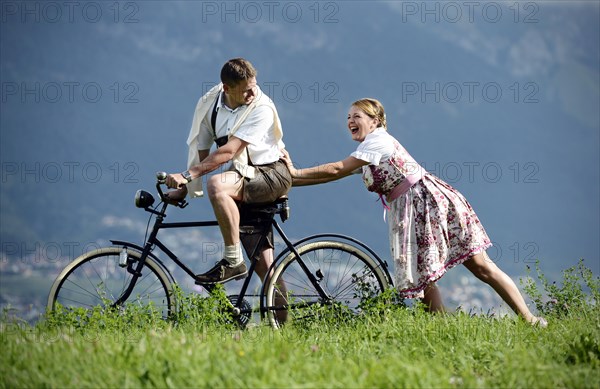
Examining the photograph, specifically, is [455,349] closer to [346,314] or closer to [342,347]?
[342,347]

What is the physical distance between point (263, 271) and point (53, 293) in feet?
5.93

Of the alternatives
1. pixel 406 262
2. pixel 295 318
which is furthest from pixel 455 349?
pixel 295 318

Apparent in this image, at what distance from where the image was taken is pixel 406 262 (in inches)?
247

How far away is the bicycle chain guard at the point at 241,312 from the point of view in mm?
6312

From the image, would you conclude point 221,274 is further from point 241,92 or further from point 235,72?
point 235,72

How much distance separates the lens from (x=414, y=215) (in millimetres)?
6336

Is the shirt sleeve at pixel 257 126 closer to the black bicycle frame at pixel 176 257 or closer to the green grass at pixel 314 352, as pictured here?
the black bicycle frame at pixel 176 257

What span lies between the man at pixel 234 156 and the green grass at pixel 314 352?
0.64 m

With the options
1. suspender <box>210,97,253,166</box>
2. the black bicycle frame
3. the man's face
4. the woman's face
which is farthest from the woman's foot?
the man's face

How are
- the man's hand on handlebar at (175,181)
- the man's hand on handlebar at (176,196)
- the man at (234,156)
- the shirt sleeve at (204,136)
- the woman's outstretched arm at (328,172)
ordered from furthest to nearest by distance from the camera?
the shirt sleeve at (204,136), the man's hand on handlebar at (176,196), the woman's outstretched arm at (328,172), the man at (234,156), the man's hand on handlebar at (175,181)

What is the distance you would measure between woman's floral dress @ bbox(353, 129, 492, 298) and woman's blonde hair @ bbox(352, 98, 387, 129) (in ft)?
0.49

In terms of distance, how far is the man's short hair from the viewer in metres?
6.06

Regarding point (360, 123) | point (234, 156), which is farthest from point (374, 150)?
point (234, 156)

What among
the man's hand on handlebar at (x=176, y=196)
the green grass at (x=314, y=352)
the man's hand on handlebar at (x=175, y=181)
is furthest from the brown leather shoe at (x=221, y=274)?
the man's hand on handlebar at (x=175, y=181)
